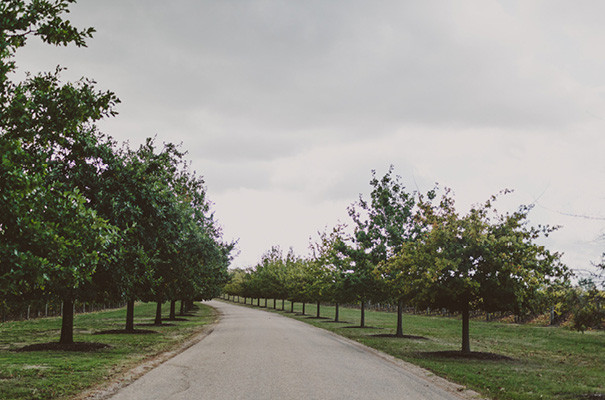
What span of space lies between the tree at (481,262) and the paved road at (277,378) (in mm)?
3302

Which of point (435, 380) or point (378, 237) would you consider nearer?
point (435, 380)

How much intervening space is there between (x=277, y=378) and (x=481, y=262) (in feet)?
27.4

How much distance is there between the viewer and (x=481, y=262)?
14922 millimetres

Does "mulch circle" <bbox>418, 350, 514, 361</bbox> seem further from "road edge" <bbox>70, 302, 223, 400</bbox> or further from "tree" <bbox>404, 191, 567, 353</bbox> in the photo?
"road edge" <bbox>70, 302, 223, 400</bbox>

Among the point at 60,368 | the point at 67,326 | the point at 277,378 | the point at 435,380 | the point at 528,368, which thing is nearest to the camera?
the point at 277,378

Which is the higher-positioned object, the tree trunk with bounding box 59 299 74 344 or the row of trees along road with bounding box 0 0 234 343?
the row of trees along road with bounding box 0 0 234 343

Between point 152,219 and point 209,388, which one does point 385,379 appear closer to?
point 209,388

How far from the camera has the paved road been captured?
8211mm

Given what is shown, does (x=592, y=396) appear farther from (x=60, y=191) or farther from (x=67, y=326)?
(x=67, y=326)

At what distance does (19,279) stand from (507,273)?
516 inches

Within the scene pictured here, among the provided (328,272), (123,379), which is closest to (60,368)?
(123,379)

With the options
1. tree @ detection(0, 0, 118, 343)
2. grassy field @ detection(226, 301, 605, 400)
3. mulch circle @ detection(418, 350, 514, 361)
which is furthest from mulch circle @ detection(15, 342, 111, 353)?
mulch circle @ detection(418, 350, 514, 361)

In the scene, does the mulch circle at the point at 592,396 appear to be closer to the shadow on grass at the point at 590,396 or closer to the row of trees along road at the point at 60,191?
the shadow on grass at the point at 590,396

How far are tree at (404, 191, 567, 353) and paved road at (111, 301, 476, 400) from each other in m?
3.30
